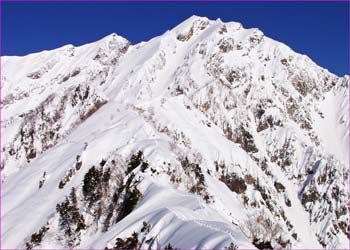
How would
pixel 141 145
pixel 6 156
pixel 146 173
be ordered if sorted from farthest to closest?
pixel 6 156 < pixel 141 145 < pixel 146 173

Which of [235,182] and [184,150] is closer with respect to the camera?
[184,150]

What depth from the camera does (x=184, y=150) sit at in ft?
183

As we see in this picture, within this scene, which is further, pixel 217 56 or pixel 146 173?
pixel 217 56

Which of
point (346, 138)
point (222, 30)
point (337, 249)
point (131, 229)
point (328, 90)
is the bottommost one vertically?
point (337, 249)

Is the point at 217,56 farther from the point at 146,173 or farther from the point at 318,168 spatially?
the point at 146,173

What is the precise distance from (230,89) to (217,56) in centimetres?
1622

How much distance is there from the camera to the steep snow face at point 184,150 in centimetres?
3859

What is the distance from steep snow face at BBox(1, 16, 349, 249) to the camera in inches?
1519

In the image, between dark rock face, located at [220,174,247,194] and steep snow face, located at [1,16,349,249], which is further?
dark rock face, located at [220,174,247,194]

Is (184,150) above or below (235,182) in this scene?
above

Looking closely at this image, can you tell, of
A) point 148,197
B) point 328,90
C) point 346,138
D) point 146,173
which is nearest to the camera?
point 148,197

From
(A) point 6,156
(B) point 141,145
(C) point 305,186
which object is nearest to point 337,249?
(C) point 305,186

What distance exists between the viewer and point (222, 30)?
175000 millimetres

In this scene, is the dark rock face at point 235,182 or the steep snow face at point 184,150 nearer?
the steep snow face at point 184,150
